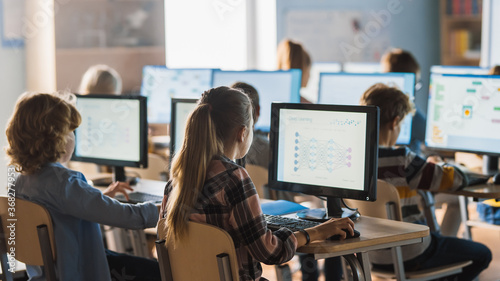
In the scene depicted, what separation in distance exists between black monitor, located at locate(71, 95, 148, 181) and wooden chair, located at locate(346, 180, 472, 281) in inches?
41.0

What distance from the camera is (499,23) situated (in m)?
6.04

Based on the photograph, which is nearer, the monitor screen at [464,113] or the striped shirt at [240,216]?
the striped shirt at [240,216]

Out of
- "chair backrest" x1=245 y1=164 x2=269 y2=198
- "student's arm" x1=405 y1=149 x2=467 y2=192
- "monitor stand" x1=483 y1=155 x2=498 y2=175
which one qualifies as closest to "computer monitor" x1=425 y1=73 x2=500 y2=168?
"monitor stand" x1=483 y1=155 x2=498 y2=175

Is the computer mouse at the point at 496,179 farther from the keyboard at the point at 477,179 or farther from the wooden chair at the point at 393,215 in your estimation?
the wooden chair at the point at 393,215

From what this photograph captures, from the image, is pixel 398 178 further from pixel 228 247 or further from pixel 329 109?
pixel 228 247

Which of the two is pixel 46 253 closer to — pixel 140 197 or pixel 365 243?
pixel 140 197

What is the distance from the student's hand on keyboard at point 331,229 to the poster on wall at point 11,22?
349 centimetres

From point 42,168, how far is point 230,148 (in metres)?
0.76

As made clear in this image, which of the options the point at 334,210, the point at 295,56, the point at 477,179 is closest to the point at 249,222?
the point at 334,210

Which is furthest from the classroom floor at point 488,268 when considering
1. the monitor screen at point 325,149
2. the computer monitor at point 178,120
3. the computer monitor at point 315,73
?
the computer monitor at point 315,73

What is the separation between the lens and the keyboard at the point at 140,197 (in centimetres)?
279

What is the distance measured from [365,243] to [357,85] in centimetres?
A: 177

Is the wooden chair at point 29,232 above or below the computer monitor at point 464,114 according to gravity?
below

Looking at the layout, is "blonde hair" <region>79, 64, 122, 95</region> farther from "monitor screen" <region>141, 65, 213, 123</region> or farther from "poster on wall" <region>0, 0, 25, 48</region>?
"poster on wall" <region>0, 0, 25, 48</region>
